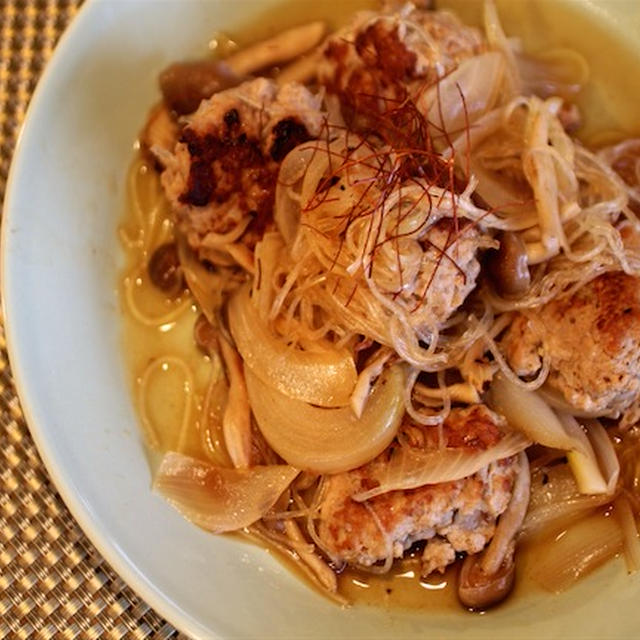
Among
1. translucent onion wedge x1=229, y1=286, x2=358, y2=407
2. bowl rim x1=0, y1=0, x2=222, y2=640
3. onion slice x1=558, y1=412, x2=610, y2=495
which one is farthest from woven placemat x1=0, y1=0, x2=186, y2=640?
onion slice x1=558, y1=412, x2=610, y2=495

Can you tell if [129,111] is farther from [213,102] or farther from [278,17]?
[278,17]

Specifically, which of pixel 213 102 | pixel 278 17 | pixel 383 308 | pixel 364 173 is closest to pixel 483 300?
pixel 383 308

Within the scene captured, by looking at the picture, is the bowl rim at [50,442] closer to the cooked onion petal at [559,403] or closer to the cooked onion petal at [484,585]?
the cooked onion petal at [484,585]

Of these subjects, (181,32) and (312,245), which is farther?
(181,32)

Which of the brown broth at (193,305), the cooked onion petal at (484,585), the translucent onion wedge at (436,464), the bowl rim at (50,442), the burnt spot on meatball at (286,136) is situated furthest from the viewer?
the brown broth at (193,305)

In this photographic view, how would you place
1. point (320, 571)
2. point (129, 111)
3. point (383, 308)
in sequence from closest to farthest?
point (383, 308) < point (320, 571) < point (129, 111)

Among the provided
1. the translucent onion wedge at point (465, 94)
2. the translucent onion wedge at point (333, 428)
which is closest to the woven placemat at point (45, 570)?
the translucent onion wedge at point (333, 428)
